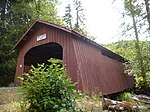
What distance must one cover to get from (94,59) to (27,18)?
10.0m

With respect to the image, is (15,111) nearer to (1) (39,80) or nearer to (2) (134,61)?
(1) (39,80)

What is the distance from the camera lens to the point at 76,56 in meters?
8.30

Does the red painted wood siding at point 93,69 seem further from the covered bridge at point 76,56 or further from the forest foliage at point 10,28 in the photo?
the forest foliage at point 10,28

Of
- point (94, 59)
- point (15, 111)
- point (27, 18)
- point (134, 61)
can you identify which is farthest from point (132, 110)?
point (27, 18)

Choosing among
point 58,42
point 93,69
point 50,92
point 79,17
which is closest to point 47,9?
point 79,17

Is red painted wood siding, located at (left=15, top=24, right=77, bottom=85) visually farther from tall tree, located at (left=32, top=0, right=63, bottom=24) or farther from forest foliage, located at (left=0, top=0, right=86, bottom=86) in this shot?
tall tree, located at (left=32, top=0, right=63, bottom=24)

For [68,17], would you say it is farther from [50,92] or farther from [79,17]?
[50,92]

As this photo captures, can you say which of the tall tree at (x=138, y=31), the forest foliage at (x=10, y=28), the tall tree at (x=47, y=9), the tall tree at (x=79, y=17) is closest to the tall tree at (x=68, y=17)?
the tall tree at (x=79, y=17)

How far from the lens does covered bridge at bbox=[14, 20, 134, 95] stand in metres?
8.27

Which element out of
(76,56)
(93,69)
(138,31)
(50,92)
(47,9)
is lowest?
(50,92)

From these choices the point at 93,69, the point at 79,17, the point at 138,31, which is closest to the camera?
the point at 93,69

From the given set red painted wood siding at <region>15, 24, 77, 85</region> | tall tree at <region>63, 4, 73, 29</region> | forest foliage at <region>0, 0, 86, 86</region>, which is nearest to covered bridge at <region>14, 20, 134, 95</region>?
red painted wood siding at <region>15, 24, 77, 85</region>

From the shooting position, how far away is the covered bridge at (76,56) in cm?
827

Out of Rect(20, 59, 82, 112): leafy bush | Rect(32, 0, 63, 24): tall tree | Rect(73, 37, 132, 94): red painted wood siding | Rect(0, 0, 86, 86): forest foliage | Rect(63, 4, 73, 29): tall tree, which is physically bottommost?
Rect(20, 59, 82, 112): leafy bush
